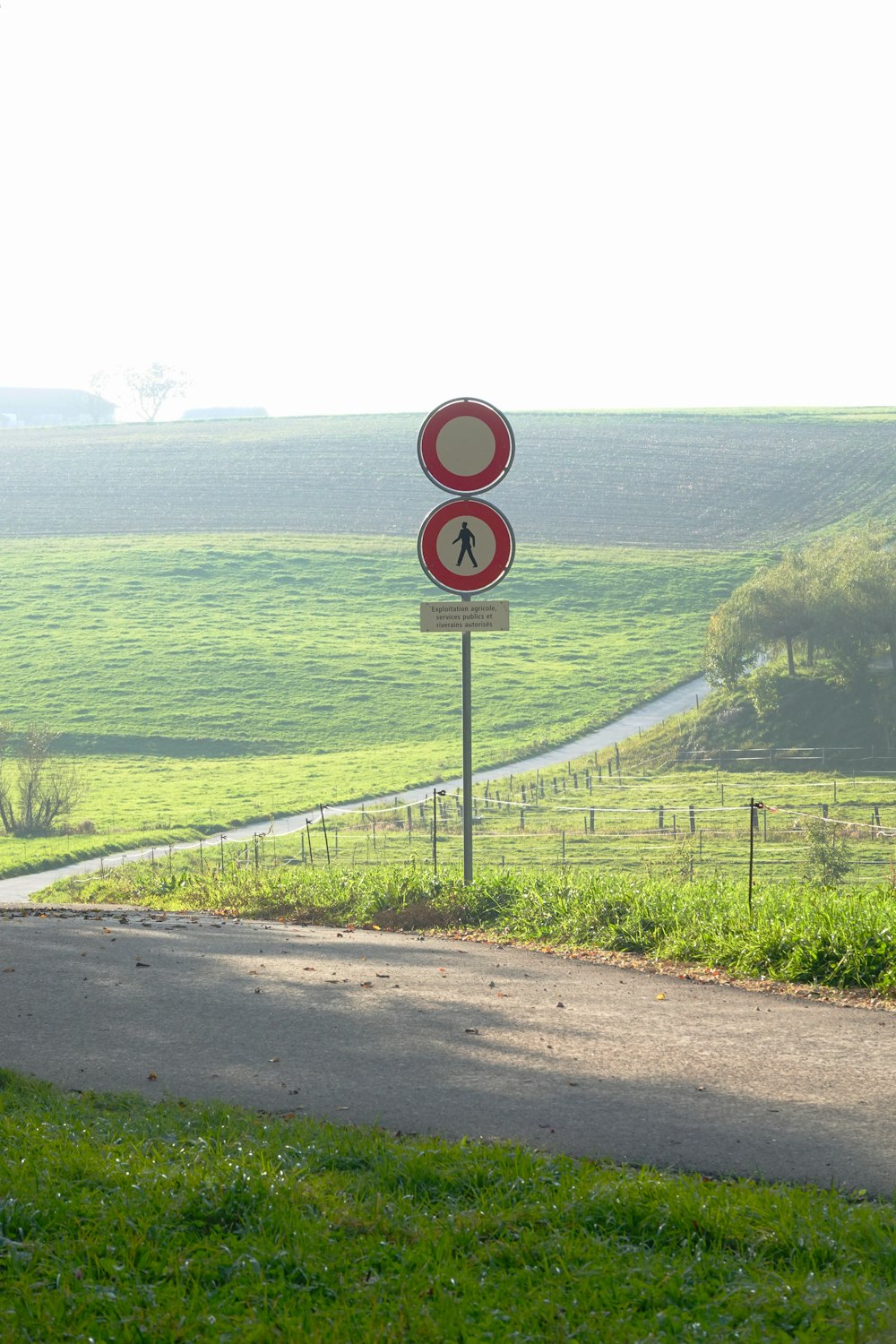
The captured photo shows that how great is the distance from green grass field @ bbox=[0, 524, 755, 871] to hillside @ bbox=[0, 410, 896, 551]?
17.5 feet

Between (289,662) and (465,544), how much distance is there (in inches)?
2222

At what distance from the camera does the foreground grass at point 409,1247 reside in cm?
335

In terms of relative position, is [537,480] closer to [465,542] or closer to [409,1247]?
[465,542]

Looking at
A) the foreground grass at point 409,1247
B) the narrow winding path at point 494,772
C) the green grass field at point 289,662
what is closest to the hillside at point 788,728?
the narrow winding path at point 494,772

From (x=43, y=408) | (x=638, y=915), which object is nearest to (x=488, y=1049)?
(x=638, y=915)

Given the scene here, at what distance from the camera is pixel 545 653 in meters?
67.1

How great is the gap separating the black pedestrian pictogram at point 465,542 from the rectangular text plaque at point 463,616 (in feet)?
1.15

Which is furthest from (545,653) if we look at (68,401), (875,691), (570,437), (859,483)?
(68,401)

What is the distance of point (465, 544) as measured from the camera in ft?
36.8

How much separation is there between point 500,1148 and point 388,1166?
40 centimetres

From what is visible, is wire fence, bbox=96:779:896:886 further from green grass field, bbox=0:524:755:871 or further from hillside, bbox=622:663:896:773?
hillside, bbox=622:663:896:773

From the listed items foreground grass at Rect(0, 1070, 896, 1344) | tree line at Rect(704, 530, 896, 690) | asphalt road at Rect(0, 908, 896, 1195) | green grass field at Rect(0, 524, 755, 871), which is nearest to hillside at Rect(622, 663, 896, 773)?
tree line at Rect(704, 530, 896, 690)

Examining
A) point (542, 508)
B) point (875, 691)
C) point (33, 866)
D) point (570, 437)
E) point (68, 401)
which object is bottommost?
point (33, 866)

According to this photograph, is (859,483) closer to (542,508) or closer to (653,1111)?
(542,508)
